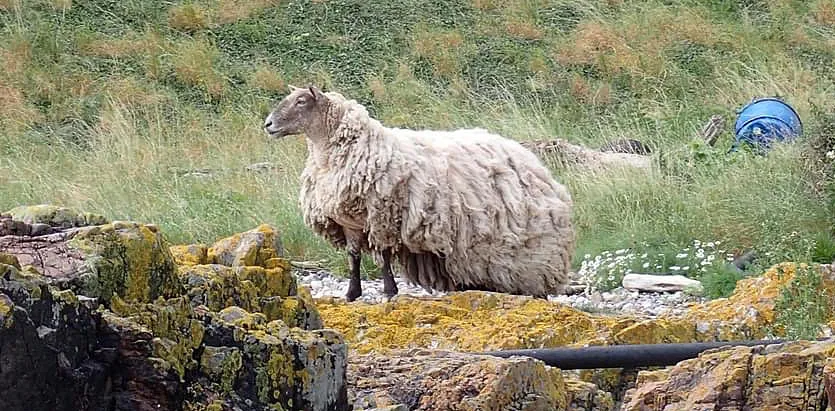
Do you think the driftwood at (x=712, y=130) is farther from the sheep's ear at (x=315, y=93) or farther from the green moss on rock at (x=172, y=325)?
the green moss on rock at (x=172, y=325)

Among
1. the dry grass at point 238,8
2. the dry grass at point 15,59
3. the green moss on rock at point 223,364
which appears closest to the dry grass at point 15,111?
the dry grass at point 15,59

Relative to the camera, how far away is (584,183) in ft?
37.8

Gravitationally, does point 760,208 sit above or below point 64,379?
below

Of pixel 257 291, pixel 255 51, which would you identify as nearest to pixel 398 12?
pixel 255 51

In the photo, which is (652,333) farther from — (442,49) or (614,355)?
(442,49)

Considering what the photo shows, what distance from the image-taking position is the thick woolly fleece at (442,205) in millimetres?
7855

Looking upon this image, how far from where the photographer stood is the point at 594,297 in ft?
29.9

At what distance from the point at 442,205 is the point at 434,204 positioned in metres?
0.05

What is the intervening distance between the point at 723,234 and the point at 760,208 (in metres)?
0.34

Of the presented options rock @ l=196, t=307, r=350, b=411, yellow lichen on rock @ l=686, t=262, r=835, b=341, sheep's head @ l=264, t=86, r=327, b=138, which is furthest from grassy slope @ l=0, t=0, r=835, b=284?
rock @ l=196, t=307, r=350, b=411

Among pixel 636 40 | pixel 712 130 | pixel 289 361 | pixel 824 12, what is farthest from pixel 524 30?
pixel 289 361

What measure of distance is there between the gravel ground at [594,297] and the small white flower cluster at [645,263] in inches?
7.6

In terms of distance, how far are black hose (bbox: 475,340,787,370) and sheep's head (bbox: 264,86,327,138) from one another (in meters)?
4.50

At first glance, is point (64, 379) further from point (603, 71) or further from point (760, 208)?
point (603, 71)
